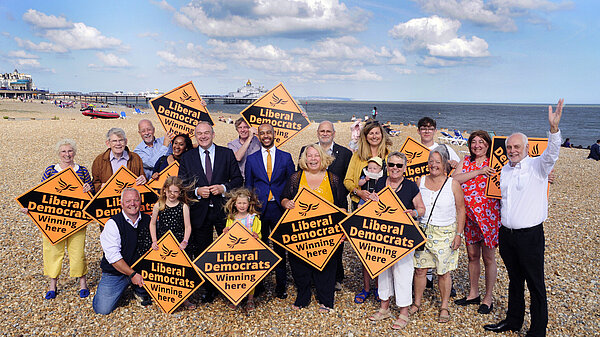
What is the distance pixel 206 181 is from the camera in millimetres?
5754

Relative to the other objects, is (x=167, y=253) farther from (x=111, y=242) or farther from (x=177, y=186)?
(x=177, y=186)

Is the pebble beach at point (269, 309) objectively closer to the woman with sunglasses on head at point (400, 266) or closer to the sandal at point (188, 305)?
the sandal at point (188, 305)

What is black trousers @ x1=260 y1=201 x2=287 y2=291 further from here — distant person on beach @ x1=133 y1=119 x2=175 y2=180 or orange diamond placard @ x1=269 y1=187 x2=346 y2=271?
distant person on beach @ x1=133 y1=119 x2=175 y2=180

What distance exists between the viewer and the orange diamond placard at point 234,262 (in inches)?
205

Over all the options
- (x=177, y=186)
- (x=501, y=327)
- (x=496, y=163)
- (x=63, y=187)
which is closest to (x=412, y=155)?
(x=496, y=163)

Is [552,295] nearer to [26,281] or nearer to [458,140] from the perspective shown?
[26,281]

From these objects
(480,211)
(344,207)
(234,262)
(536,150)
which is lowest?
(234,262)

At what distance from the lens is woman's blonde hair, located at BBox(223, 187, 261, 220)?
5.38 m

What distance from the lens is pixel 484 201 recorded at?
5473 mm

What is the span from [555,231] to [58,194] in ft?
38.1

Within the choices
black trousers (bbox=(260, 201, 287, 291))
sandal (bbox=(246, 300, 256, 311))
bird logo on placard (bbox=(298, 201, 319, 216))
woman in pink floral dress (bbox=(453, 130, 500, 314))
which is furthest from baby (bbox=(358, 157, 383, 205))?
sandal (bbox=(246, 300, 256, 311))

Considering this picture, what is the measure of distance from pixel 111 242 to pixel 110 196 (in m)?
0.87

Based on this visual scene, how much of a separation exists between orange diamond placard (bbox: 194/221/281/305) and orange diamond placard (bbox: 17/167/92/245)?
2181 millimetres

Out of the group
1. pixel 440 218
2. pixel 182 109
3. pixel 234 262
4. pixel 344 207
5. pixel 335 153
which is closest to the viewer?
pixel 440 218
